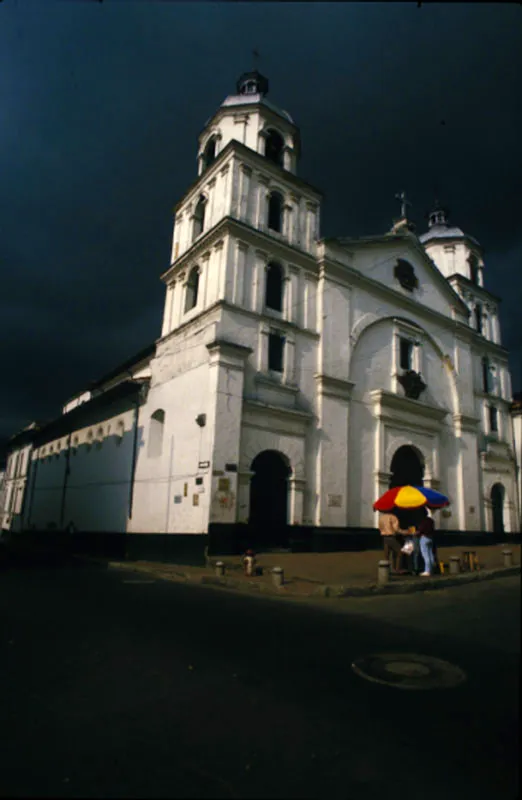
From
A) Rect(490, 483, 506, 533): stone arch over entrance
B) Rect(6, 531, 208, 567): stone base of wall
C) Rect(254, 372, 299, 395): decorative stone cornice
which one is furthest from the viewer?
Rect(490, 483, 506, 533): stone arch over entrance

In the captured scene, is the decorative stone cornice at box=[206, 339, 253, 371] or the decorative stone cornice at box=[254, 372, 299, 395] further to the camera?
the decorative stone cornice at box=[254, 372, 299, 395]

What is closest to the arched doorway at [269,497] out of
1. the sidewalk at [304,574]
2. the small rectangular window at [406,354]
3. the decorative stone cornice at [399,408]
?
the sidewalk at [304,574]

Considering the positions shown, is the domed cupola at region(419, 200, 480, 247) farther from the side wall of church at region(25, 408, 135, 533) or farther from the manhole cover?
the manhole cover

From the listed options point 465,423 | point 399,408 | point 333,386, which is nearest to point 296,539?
point 333,386

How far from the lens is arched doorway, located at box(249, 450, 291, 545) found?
16.4 meters

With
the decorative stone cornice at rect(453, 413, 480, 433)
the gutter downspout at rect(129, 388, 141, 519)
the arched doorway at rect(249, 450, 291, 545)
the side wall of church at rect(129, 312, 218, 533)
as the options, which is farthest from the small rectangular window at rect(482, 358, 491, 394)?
the gutter downspout at rect(129, 388, 141, 519)

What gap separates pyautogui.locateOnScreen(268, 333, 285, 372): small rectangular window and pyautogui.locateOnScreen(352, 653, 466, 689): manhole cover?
1648 centimetres

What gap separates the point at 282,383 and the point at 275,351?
1.34 meters

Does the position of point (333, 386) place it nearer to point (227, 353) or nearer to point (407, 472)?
point (227, 353)

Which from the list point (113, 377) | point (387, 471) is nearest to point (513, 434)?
point (387, 471)

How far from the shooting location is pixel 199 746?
9.86 ft

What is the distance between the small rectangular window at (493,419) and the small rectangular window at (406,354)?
6917mm

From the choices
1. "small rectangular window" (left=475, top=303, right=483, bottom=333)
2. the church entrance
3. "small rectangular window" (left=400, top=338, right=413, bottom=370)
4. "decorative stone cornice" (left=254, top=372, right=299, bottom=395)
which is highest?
"small rectangular window" (left=475, top=303, right=483, bottom=333)

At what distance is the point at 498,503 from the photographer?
25516 millimetres
